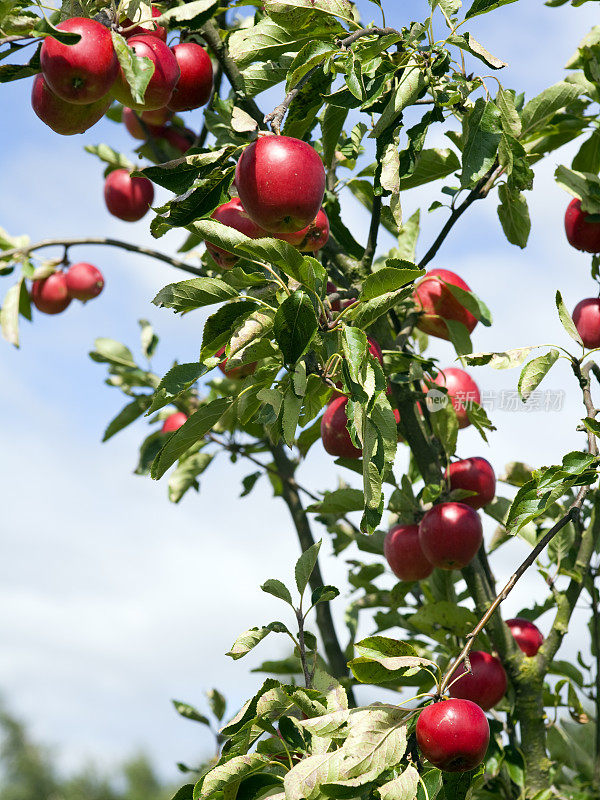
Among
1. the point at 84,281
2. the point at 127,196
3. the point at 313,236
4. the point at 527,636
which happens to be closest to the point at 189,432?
the point at 313,236

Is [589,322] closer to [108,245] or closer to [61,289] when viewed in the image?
[108,245]

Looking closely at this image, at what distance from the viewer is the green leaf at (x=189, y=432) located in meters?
1.21

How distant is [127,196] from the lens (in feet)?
7.61

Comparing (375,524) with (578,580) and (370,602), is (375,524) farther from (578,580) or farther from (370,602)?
(370,602)

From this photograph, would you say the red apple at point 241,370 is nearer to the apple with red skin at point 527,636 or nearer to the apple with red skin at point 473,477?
the apple with red skin at point 473,477

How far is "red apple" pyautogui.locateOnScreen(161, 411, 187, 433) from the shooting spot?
2.36 meters

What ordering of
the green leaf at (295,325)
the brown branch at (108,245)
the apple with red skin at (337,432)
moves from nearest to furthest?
1. the green leaf at (295,325)
2. the apple with red skin at (337,432)
3. the brown branch at (108,245)

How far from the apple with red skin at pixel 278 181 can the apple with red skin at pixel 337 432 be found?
0.41m

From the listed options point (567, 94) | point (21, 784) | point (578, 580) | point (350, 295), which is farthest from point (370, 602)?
point (21, 784)

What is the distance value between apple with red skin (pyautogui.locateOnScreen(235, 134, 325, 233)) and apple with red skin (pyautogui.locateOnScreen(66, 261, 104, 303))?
1.47 meters

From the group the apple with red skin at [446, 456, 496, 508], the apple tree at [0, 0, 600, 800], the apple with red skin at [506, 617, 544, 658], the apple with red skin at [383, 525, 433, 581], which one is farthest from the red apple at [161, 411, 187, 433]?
the apple with red skin at [506, 617, 544, 658]

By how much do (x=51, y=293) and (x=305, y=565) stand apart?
1.61m

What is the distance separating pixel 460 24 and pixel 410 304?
566 mm

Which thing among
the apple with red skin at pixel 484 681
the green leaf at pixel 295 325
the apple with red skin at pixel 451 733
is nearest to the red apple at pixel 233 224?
the green leaf at pixel 295 325
